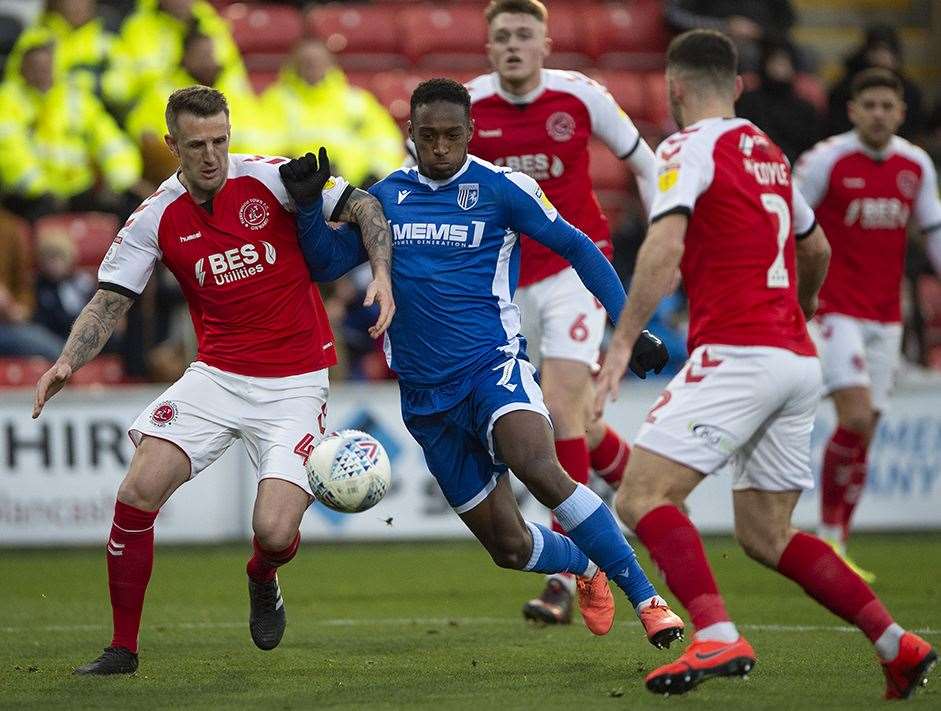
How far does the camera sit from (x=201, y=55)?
13219mm

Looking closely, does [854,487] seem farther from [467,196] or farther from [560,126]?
[467,196]

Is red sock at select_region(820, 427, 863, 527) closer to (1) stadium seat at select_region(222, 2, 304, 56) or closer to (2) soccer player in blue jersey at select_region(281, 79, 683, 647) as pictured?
(2) soccer player in blue jersey at select_region(281, 79, 683, 647)

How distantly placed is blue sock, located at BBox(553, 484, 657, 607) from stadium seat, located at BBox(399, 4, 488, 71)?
10611 mm

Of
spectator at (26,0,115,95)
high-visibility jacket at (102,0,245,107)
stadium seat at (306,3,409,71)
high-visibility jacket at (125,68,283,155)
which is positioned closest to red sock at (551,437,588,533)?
high-visibility jacket at (125,68,283,155)

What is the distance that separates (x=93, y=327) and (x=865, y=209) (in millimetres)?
5099

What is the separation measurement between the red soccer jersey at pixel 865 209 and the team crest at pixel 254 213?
4158mm

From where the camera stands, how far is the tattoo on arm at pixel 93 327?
6.37 meters

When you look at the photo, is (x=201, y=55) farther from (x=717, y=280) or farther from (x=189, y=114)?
(x=717, y=280)

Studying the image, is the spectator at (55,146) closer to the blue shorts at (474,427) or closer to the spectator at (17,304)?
the spectator at (17,304)

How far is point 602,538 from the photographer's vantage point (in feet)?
20.5

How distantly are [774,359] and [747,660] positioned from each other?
3.33ft

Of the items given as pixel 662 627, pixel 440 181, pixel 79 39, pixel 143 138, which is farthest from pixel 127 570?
pixel 79 39

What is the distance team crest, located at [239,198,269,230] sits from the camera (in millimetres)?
6594

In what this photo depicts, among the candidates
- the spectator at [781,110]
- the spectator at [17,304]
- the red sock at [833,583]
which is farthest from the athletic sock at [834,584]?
the spectator at [781,110]
